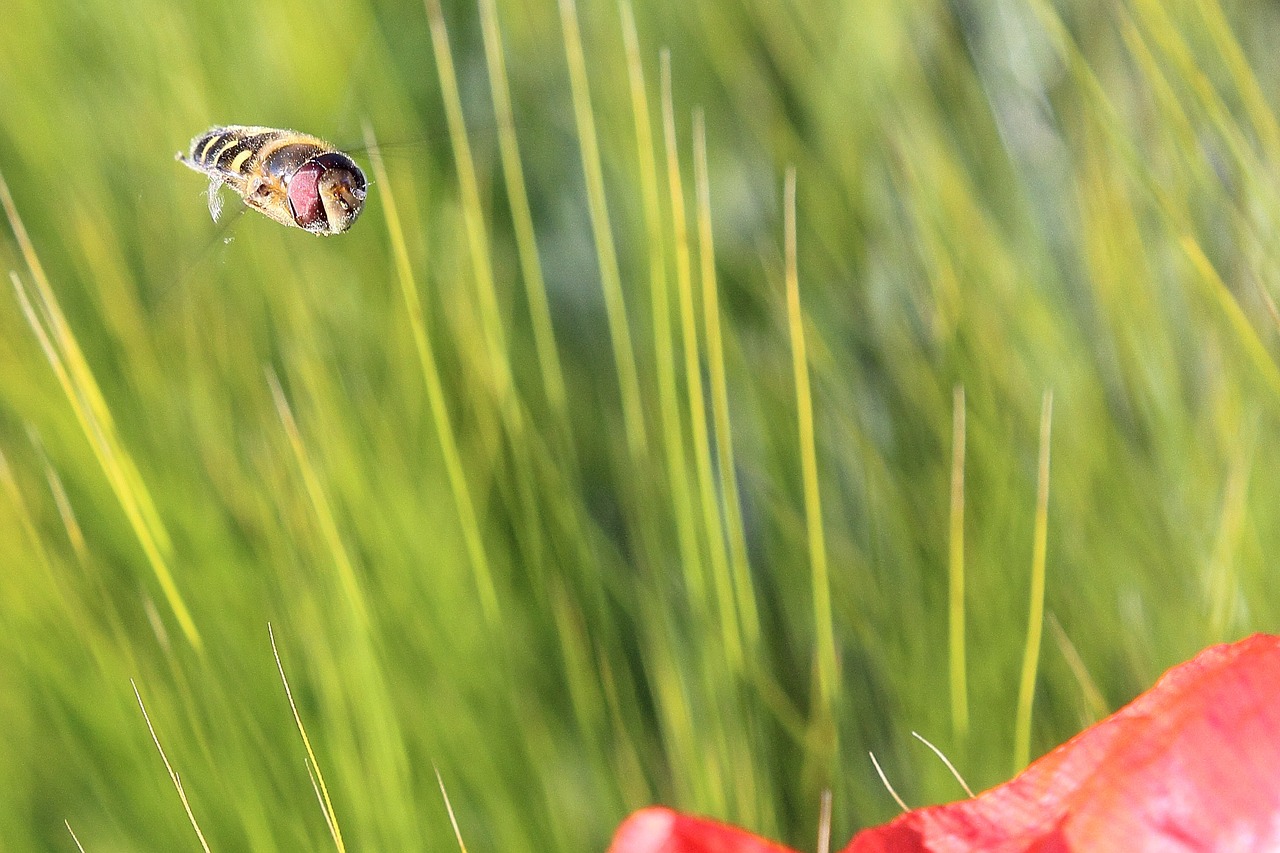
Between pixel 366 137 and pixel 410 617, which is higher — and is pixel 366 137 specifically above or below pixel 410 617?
above

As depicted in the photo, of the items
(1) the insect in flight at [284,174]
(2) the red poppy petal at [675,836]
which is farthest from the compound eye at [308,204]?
(2) the red poppy petal at [675,836]

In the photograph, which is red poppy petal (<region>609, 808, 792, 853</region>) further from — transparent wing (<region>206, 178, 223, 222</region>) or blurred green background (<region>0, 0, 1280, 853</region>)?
transparent wing (<region>206, 178, 223, 222</region>)

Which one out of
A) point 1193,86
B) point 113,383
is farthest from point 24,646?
point 1193,86

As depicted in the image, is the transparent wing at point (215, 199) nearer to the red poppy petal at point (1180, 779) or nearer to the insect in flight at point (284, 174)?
the insect in flight at point (284, 174)

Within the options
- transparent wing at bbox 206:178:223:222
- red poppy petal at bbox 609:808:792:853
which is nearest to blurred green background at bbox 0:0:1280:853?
transparent wing at bbox 206:178:223:222

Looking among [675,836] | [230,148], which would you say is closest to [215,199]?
[230,148]

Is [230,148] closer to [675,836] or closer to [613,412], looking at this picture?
[613,412]

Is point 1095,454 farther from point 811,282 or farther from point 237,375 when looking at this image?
point 237,375
